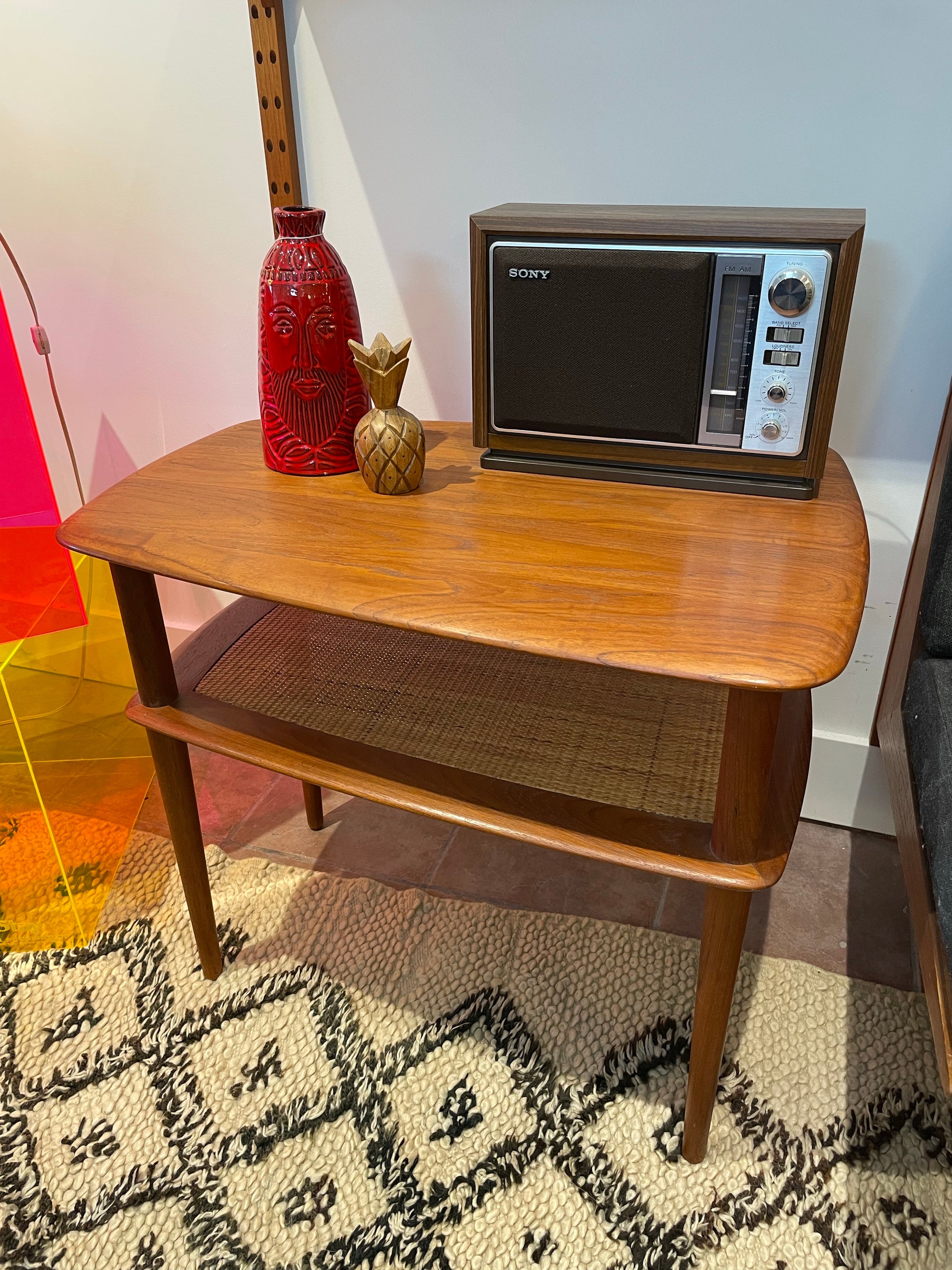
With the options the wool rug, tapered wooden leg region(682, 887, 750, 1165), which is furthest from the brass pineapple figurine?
the wool rug

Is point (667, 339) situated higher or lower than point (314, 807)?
higher

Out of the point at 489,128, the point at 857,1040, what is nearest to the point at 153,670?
the point at 489,128

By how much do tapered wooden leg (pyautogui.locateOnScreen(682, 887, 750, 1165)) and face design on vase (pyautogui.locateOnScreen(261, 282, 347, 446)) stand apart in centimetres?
62

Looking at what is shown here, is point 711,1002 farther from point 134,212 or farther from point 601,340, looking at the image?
point 134,212

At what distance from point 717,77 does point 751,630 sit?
71 centimetres

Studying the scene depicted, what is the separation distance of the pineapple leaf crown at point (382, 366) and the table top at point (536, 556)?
109 mm

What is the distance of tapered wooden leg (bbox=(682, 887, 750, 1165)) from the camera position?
807 mm

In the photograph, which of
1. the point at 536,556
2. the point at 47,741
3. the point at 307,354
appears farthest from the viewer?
the point at 47,741

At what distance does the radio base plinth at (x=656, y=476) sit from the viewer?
0.92 meters

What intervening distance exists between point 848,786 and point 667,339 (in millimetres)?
792

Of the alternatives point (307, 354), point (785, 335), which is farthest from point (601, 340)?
point (307, 354)

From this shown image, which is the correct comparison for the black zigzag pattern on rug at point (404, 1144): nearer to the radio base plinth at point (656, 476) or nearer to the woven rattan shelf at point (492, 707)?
the woven rattan shelf at point (492, 707)

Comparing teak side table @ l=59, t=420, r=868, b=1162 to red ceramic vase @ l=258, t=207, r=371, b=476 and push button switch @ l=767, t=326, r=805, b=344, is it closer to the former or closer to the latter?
red ceramic vase @ l=258, t=207, r=371, b=476

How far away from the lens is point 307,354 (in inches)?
37.6
